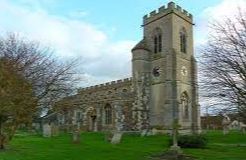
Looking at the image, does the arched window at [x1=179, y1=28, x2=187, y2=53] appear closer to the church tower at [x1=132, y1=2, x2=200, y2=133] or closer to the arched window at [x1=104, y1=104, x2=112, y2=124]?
the church tower at [x1=132, y1=2, x2=200, y2=133]

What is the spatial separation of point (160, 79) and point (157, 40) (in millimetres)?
5940

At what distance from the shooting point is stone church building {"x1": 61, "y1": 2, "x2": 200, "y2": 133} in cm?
5166

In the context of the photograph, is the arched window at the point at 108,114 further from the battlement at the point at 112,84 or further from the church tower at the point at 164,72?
the church tower at the point at 164,72

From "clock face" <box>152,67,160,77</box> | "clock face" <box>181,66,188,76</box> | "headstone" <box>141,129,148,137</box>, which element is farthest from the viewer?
"clock face" <box>152,67,160,77</box>

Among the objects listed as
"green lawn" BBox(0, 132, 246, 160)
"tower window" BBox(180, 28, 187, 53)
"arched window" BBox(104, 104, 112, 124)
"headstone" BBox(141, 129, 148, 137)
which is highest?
"tower window" BBox(180, 28, 187, 53)

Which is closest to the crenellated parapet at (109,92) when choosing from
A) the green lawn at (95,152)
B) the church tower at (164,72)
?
the church tower at (164,72)

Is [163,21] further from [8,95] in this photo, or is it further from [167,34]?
[8,95]

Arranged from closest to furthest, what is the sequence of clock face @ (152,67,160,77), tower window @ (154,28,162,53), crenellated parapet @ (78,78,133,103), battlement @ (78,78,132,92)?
clock face @ (152,67,160,77) < tower window @ (154,28,162,53) < crenellated parapet @ (78,78,133,103) < battlement @ (78,78,132,92)

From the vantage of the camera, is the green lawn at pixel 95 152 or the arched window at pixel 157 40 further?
the arched window at pixel 157 40

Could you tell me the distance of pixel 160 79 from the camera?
53.0 metres

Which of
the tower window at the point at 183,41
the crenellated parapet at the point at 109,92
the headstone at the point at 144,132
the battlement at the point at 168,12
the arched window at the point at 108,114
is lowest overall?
the headstone at the point at 144,132

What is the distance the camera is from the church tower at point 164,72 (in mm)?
51656

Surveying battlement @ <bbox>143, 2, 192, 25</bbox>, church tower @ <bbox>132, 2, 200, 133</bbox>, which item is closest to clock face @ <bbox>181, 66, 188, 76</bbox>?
church tower @ <bbox>132, 2, 200, 133</bbox>

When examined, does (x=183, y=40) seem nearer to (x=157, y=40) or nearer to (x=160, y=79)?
(x=157, y=40)
